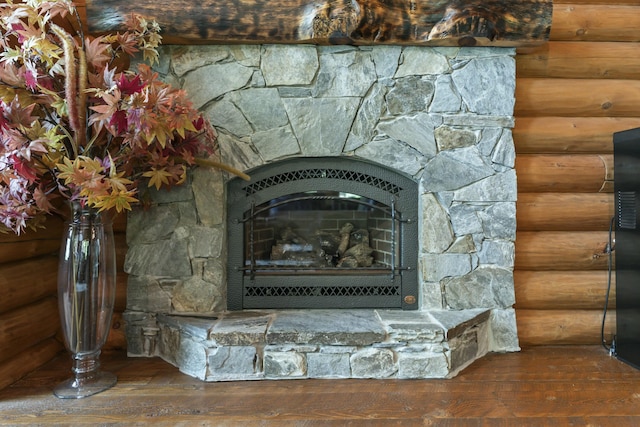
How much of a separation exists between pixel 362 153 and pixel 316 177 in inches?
10.2

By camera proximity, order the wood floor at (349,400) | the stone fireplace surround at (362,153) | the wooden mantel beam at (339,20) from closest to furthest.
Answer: the wood floor at (349,400) < the wooden mantel beam at (339,20) < the stone fireplace surround at (362,153)

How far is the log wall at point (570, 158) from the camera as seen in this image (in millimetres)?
2342

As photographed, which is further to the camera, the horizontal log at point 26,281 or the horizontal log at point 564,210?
the horizontal log at point 564,210

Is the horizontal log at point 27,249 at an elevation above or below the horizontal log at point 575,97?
below

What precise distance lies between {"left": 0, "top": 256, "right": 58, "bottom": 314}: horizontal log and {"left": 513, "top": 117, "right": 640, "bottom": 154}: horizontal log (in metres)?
2.43

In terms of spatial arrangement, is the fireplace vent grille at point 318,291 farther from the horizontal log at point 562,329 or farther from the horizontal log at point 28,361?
the horizontal log at point 28,361

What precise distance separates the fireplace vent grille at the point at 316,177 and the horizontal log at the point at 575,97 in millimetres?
857

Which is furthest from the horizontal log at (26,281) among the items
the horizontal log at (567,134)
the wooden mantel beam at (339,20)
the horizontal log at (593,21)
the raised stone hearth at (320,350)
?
the horizontal log at (593,21)

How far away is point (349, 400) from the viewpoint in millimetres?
1740

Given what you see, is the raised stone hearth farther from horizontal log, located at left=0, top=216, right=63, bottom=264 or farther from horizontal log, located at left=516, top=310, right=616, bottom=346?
horizontal log, located at left=0, top=216, right=63, bottom=264

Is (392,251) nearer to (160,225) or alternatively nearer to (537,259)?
(537,259)

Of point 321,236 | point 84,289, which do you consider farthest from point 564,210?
point 84,289

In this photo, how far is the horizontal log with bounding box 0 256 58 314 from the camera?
1.83 metres

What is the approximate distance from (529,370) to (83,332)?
191cm
